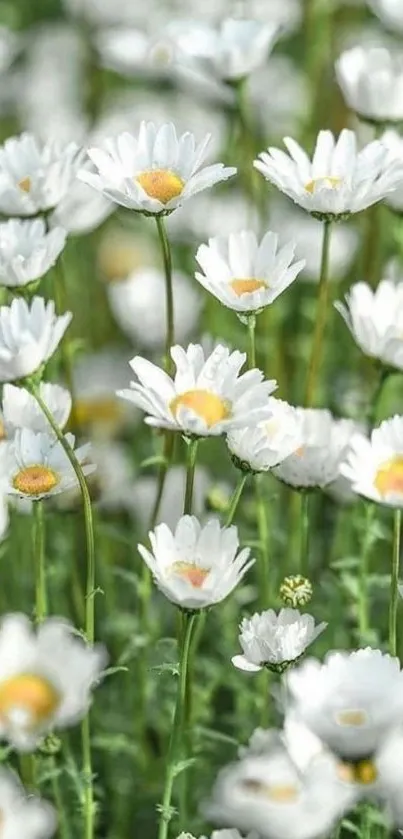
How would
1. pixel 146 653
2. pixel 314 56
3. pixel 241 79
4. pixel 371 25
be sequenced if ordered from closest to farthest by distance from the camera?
pixel 146 653, pixel 241 79, pixel 314 56, pixel 371 25

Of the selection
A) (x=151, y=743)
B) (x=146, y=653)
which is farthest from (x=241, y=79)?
(x=151, y=743)

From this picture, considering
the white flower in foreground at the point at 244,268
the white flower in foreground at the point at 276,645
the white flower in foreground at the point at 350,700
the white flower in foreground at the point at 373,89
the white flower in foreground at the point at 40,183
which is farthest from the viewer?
the white flower in foreground at the point at 373,89

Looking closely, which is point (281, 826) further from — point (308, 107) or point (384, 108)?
point (308, 107)

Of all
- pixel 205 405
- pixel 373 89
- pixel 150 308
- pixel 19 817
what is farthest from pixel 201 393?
pixel 150 308

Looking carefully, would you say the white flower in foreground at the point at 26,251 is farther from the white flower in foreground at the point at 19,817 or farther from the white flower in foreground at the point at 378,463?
the white flower in foreground at the point at 19,817

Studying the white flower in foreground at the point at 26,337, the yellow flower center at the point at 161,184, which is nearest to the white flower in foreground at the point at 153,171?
the yellow flower center at the point at 161,184

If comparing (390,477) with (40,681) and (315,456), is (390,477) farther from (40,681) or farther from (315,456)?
(40,681)
